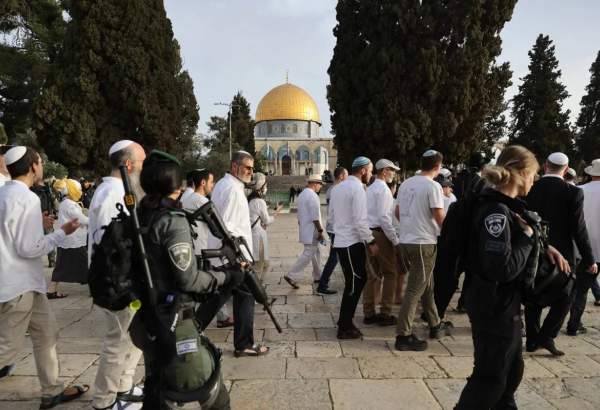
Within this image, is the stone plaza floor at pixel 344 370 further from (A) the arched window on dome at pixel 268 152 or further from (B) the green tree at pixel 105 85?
(A) the arched window on dome at pixel 268 152

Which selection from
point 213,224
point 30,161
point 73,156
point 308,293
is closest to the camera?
point 213,224

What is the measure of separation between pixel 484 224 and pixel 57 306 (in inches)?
235

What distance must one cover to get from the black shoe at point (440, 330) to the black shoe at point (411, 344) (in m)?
0.34

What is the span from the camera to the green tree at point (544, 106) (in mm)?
36100

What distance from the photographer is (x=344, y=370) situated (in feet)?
12.6

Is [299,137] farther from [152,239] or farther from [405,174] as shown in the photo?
[152,239]

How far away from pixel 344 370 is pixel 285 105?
6602cm

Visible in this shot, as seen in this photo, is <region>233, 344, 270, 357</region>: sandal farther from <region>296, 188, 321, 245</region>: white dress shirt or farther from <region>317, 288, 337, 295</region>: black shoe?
<region>296, 188, 321, 245</region>: white dress shirt

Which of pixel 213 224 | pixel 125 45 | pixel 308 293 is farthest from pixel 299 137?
pixel 213 224

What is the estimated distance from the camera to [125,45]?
79.4ft

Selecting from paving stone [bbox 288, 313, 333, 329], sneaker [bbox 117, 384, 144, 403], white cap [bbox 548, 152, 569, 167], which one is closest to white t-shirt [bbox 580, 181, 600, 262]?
white cap [bbox 548, 152, 569, 167]

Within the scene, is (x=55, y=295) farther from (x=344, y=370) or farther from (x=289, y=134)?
(x=289, y=134)

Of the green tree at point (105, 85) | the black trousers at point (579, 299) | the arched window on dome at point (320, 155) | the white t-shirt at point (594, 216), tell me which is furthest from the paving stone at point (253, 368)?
the arched window on dome at point (320, 155)

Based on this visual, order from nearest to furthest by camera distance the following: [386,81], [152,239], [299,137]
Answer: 1. [152,239]
2. [386,81]
3. [299,137]
